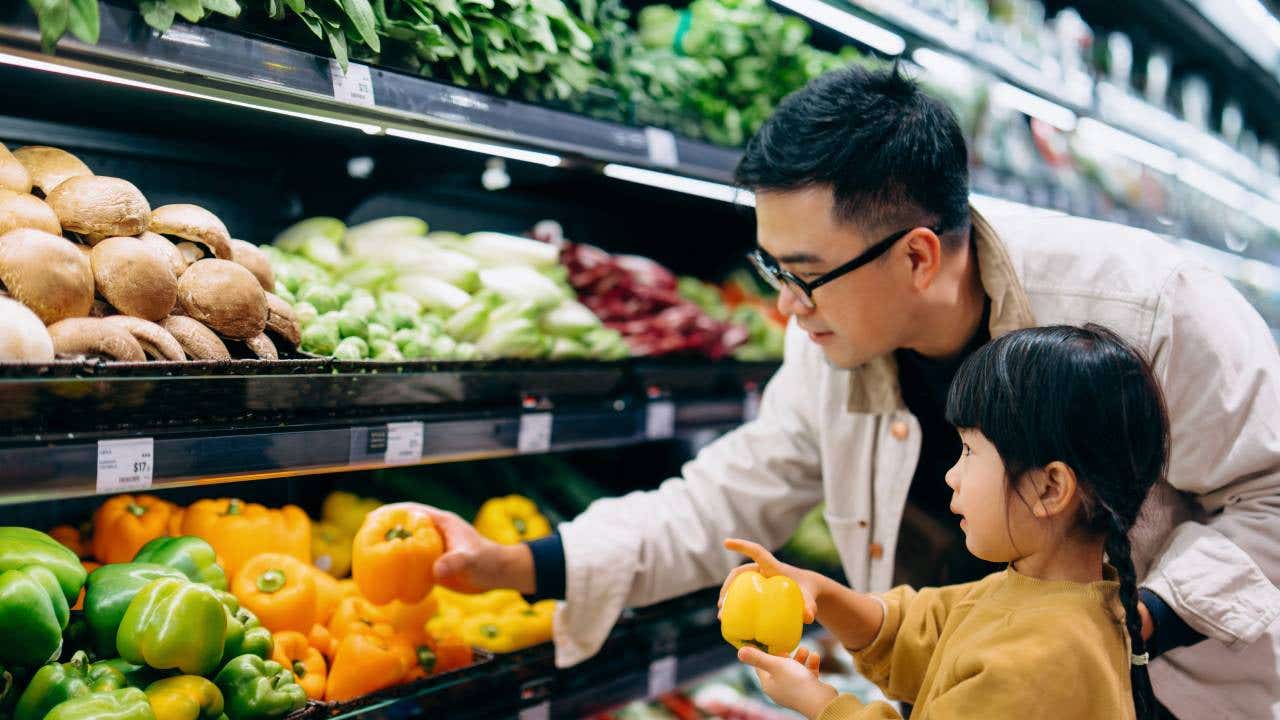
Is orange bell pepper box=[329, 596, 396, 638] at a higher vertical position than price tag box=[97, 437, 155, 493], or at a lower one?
lower

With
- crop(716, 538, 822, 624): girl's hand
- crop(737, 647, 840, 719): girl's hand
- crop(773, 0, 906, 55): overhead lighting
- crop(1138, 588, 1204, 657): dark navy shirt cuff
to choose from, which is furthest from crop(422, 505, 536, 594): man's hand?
crop(773, 0, 906, 55): overhead lighting

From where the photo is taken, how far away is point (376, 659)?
174 centimetres

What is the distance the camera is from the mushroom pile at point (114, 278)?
1.34 metres

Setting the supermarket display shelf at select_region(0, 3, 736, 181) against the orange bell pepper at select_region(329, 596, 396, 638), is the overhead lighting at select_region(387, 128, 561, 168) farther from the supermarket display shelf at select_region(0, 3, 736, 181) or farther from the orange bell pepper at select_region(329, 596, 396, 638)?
the orange bell pepper at select_region(329, 596, 396, 638)

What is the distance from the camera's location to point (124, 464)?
1.34m

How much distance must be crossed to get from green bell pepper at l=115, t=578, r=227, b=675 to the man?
1.65 feet

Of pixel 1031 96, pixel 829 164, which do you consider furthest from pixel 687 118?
pixel 1031 96

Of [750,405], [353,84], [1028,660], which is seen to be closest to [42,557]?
[353,84]

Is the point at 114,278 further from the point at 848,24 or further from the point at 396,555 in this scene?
the point at 848,24

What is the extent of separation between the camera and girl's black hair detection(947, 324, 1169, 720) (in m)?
1.27

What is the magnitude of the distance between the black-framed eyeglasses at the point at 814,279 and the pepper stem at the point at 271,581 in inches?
38.5

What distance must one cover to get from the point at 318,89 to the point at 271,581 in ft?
2.72

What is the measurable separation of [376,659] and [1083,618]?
111cm

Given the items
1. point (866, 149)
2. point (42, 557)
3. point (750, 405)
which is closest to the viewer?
point (42, 557)
